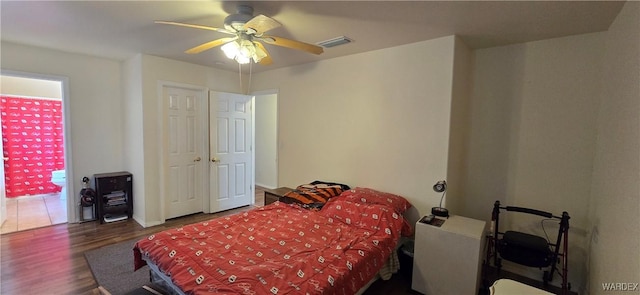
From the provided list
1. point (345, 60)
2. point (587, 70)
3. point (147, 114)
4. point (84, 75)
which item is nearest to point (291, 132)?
point (345, 60)

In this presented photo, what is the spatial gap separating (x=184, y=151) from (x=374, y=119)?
288 centimetres

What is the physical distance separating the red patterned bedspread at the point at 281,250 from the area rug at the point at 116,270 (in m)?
0.38

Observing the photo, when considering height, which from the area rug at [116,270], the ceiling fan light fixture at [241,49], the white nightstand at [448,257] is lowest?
the area rug at [116,270]

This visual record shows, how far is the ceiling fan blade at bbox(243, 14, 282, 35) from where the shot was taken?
5.89 feet

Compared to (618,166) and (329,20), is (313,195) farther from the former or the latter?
(618,166)

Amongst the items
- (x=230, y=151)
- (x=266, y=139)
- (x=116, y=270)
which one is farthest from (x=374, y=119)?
(x=266, y=139)

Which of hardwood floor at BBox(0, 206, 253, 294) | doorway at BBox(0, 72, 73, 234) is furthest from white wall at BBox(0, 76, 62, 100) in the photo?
hardwood floor at BBox(0, 206, 253, 294)

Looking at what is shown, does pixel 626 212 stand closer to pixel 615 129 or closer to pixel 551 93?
pixel 615 129

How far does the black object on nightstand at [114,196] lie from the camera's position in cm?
386

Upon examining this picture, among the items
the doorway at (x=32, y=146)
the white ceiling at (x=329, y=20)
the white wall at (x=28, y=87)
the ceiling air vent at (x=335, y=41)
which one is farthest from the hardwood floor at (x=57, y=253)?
the ceiling air vent at (x=335, y=41)

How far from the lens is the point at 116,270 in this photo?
2688mm

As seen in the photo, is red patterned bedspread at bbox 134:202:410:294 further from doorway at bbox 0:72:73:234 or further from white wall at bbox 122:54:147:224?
doorway at bbox 0:72:73:234

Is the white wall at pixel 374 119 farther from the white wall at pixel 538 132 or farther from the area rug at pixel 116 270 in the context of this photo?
the area rug at pixel 116 270

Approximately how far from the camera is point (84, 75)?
3842 millimetres
